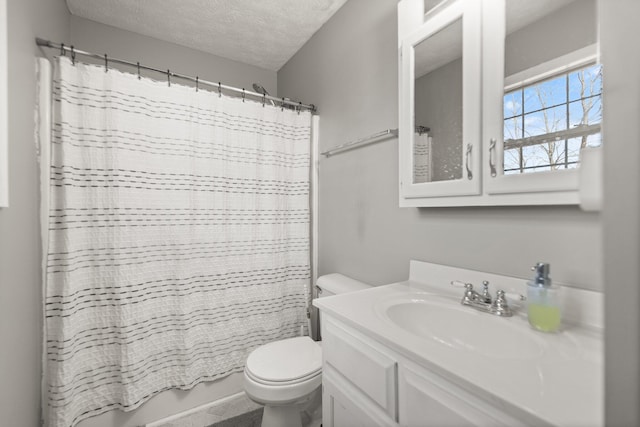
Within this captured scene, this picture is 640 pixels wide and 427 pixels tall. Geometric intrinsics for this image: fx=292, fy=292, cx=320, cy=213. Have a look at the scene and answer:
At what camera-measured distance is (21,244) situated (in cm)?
117

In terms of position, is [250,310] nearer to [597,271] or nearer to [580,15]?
[597,271]

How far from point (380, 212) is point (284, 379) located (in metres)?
0.93

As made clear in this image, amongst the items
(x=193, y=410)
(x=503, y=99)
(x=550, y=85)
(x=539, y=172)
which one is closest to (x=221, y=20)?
(x=503, y=99)

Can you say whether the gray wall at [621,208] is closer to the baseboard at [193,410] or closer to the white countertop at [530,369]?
the white countertop at [530,369]

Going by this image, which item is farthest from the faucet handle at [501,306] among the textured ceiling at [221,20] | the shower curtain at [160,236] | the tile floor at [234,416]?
the textured ceiling at [221,20]

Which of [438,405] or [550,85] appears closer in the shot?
[438,405]

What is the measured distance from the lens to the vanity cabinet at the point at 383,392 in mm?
640

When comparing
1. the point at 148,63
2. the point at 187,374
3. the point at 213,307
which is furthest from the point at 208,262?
the point at 148,63

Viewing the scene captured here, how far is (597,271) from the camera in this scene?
82cm

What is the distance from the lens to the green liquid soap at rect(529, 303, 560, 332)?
0.82 meters

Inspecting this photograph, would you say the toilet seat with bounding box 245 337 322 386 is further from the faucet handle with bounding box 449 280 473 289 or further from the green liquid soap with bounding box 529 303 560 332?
the green liquid soap with bounding box 529 303 560 332

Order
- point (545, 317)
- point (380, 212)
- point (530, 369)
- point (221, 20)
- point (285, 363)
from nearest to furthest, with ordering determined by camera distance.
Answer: point (530, 369) → point (545, 317) → point (285, 363) → point (380, 212) → point (221, 20)

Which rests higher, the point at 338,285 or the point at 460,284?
the point at 460,284

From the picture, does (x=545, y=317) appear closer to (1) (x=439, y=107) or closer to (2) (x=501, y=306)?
(2) (x=501, y=306)
